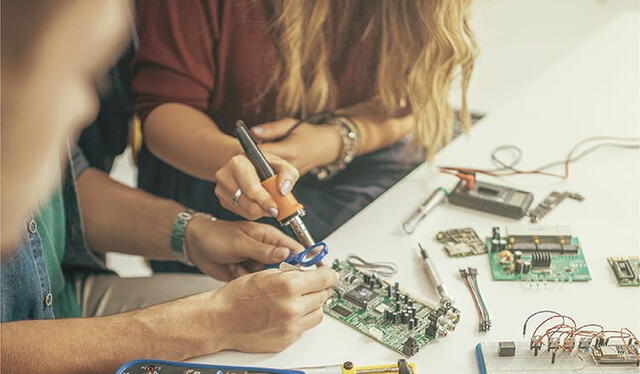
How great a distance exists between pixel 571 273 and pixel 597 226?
0.17 metres

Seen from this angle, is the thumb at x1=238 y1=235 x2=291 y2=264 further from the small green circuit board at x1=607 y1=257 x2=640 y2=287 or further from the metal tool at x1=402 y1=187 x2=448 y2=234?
the small green circuit board at x1=607 y1=257 x2=640 y2=287

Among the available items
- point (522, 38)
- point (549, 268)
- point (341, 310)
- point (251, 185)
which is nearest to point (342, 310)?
point (341, 310)

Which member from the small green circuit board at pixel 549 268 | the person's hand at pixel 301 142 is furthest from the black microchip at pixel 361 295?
the person's hand at pixel 301 142

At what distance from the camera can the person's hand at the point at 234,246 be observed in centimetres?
130

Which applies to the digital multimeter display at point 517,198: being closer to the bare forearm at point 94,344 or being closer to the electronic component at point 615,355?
the electronic component at point 615,355

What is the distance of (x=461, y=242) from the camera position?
4.39ft

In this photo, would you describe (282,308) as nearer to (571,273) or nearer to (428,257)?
(428,257)

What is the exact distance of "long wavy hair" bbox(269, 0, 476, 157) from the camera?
1.52m

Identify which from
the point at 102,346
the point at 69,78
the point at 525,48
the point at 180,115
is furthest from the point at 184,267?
the point at 525,48

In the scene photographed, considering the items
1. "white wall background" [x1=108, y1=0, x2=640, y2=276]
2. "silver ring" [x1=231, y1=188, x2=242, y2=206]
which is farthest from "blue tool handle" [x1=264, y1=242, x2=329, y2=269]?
"white wall background" [x1=108, y1=0, x2=640, y2=276]

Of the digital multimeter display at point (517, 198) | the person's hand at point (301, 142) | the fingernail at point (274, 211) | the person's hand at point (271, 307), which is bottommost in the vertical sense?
the person's hand at point (271, 307)

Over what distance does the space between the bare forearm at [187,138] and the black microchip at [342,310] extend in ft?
1.53

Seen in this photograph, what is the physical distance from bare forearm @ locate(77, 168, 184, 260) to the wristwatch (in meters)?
0.03

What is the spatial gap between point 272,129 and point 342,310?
54cm
